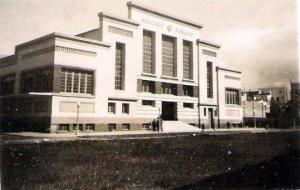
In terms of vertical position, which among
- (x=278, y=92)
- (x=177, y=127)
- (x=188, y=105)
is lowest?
(x=177, y=127)

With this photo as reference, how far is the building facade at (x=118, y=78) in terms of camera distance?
35.6m

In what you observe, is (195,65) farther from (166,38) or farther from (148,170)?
(148,170)

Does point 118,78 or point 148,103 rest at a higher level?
point 118,78

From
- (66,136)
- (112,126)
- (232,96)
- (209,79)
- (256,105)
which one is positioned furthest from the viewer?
(256,105)

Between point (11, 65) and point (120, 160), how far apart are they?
122ft

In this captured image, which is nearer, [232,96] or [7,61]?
[7,61]

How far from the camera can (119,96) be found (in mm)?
41250

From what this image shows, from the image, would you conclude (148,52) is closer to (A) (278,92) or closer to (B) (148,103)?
(B) (148,103)

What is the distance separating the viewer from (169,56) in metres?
50.8

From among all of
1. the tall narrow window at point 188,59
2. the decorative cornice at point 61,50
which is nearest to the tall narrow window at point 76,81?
the decorative cornice at point 61,50

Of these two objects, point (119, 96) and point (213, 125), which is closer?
point (119, 96)

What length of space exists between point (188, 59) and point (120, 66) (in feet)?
49.1

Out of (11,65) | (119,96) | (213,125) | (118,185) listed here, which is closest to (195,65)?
(213,125)

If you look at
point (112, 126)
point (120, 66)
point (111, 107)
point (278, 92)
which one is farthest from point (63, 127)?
point (278, 92)
